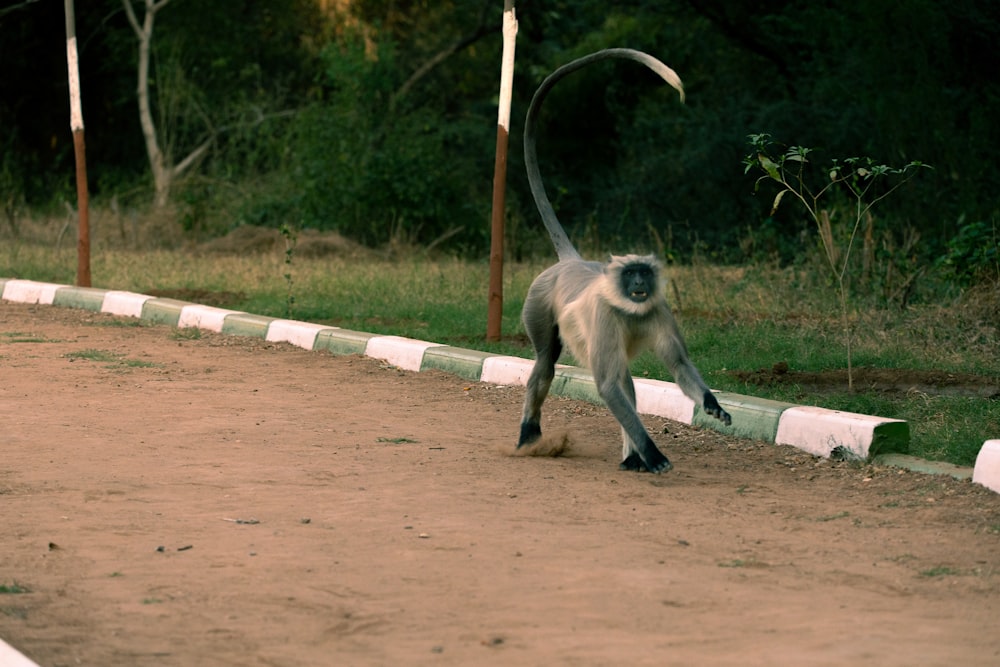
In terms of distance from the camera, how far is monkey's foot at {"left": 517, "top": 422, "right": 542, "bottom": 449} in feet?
23.2

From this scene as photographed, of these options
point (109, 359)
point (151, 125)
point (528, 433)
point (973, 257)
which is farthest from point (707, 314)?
point (151, 125)

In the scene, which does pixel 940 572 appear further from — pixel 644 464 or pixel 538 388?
pixel 538 388

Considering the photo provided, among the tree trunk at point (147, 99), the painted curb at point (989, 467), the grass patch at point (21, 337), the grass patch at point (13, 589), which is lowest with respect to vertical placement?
the grass patch at point (21, 337)

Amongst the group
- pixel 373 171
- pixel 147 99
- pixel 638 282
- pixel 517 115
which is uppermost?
pixel 517 115

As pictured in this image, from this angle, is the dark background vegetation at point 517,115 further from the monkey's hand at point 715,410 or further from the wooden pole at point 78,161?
the monkey's hand at point 715,410

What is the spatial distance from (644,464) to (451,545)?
1751 mm

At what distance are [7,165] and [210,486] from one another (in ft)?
68.7

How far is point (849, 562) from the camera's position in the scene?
16.2 feet

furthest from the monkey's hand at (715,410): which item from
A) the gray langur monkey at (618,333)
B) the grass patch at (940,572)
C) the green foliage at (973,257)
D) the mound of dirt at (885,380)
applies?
the green foliage at (973,257)

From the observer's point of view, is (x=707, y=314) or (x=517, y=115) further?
(x=517, y=115)

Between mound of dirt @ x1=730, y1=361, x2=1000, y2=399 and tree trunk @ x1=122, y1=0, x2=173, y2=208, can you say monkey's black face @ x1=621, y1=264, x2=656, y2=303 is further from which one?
tree trunk @ x1=122, y1=0, x2=173, y2=208

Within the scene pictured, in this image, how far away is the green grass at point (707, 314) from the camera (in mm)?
7953

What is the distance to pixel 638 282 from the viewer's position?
255 inches

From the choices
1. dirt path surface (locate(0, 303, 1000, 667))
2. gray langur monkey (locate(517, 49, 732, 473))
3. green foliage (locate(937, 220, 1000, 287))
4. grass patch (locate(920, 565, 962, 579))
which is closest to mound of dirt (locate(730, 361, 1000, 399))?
dirt path surface (locate(0, 303, 1000, 667))
